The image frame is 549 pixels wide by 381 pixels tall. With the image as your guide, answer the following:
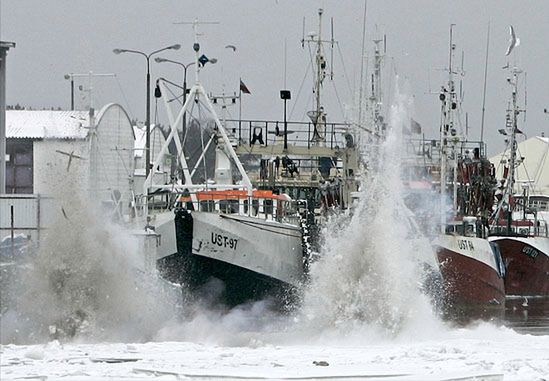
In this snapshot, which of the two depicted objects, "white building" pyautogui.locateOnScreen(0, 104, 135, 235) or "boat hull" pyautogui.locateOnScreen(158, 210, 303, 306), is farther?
"white building" pyautogui.locateOnScreen(0, 104, 135, 235)

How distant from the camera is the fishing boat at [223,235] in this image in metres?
35.6

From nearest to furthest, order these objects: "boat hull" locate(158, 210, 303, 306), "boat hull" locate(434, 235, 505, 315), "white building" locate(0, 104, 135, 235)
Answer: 1. "boat hull" locate(158, 210, 303, 306)
2. "boat hull" locate(434, 235, 505, 315)
3. "white building" locate(0, 104, 135, 235)

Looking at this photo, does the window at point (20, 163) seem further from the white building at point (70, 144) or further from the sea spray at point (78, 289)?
the sea spray at point (78, 289)

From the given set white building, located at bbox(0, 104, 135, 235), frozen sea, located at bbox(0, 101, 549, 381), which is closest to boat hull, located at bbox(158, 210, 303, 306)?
white building, located at bbox(0, 104, 135, 235)

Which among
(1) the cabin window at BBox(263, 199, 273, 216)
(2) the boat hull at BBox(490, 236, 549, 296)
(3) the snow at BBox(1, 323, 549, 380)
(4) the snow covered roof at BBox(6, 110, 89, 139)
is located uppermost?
(4) the snow covered roof at BBox(6, 110, 89, 139)

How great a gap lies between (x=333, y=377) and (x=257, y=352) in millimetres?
3062

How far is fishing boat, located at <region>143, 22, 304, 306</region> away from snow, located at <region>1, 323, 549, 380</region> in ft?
42.0

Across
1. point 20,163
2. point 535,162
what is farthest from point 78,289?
point 535,162

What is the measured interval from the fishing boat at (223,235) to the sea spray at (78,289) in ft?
33.1

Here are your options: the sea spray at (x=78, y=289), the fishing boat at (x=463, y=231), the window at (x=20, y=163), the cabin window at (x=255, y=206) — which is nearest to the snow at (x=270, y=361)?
the sea spray at (x=78, y=289)

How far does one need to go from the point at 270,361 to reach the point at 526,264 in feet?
122

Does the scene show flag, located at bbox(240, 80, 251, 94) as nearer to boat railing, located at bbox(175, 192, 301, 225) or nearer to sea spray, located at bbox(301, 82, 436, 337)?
boat railing, located at bbox(175, 192, 301, 225)

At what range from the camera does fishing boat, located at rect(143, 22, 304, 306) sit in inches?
1403

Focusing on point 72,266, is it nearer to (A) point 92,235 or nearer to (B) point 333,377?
(A) point 92,235
